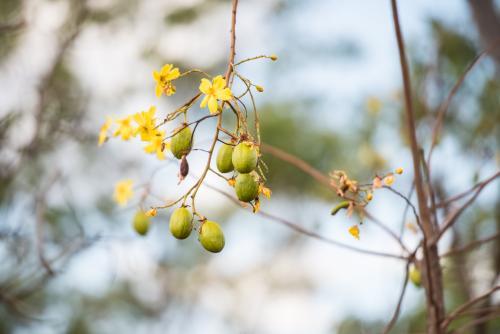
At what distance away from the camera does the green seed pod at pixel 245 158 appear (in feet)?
1.93

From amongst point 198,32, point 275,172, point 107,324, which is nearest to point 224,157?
point 275,172

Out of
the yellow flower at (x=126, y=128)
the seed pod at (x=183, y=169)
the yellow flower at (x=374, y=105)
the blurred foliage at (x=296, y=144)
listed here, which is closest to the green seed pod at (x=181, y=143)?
the seed pod at (x=183, y=169)

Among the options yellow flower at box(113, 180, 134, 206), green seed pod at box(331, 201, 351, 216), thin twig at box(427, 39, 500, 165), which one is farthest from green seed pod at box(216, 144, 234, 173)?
yellow flower at box(113, 180, 134, 206)

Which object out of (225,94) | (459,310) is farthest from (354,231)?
(225,94)

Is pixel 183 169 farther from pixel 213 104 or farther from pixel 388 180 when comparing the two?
pixel 388 180

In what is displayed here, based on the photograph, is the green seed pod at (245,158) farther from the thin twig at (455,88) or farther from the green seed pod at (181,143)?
the thin twig at (455,88)

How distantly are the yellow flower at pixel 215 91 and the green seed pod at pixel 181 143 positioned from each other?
A: 5 cm

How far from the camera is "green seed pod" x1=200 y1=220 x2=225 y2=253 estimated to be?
2.02 ft

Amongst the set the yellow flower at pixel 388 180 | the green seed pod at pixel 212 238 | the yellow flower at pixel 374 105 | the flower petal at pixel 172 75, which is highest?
the yellow flower at pixel 374 105

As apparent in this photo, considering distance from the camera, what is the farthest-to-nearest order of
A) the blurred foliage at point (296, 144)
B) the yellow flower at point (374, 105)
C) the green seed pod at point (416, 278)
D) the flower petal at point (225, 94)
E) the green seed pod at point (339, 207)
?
the blurred foliage at point (296, 144) → the yellow flower at point (374, 105) → the green seed pod at point (416, 278) → the green seed pod at point (339, 207) → the flower petal at point (225, 94)

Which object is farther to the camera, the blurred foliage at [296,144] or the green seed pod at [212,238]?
the blurred foliage at [296,144]

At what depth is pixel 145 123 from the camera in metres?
0.70

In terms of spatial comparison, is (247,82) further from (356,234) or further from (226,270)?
(226,270)

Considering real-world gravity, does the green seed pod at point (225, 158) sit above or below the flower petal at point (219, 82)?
below
